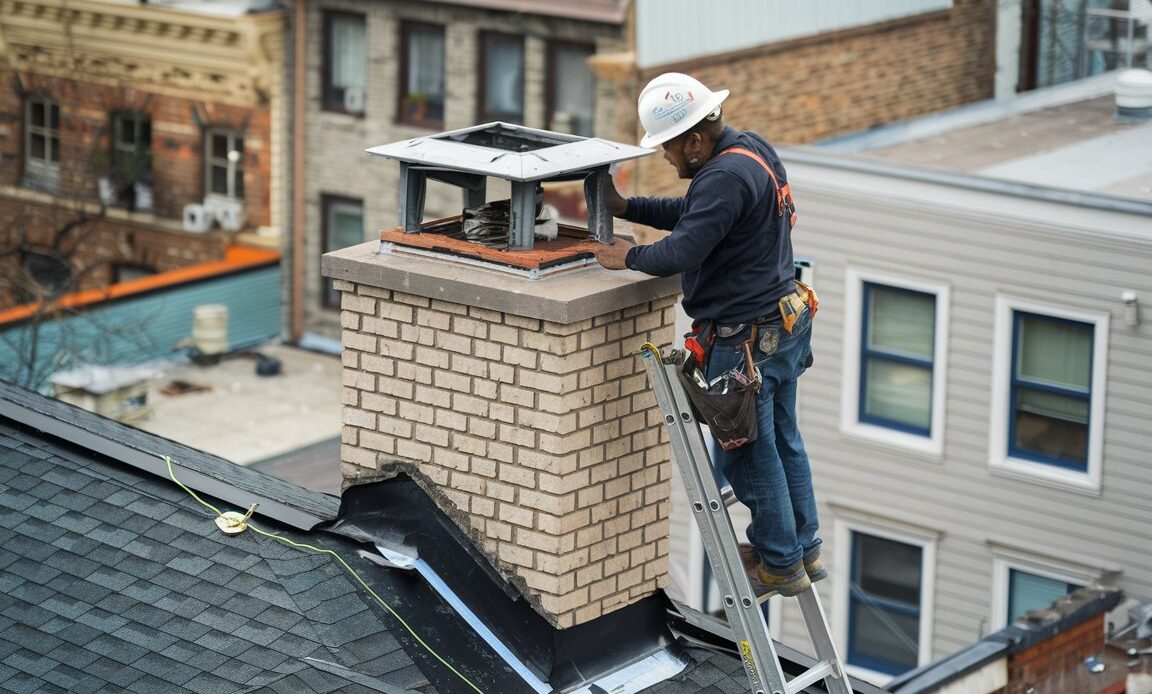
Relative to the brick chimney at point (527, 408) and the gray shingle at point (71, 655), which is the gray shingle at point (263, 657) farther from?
the brick chimney at point (527, 408)

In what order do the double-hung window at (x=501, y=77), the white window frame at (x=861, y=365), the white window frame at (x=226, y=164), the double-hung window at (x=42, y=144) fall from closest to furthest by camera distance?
the white window frame at (x=861, y=365) < the double-hung window at (x=501, y=77) < the white window frame at (x=226, y=164) < the double-hung window at (x=42, y=144)

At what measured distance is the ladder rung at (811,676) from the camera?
7.87m

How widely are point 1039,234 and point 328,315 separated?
16328mm

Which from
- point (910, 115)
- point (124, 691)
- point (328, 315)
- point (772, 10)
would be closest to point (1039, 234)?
point (772, 10)

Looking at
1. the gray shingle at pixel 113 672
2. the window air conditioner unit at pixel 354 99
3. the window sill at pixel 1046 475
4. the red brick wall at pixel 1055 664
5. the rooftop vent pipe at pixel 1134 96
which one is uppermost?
the rooftop vent pipe at pixel 1134 96

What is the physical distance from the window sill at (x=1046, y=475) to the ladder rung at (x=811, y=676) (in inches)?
489

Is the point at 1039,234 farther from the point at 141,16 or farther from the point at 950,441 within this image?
the point at 141,16

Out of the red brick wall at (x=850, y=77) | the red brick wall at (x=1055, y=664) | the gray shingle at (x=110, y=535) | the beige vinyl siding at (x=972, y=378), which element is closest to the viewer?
the gray shingle at (x=110, y=535)

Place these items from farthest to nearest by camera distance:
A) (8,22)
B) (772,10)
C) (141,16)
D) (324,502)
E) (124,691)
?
(8,22), (141,16), (772,10), (324,502), (124,691)

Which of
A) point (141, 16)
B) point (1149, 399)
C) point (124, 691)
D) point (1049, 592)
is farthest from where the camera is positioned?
point (141, 16)

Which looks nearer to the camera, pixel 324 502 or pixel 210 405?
pixel 324 502

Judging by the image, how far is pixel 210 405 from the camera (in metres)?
29.3

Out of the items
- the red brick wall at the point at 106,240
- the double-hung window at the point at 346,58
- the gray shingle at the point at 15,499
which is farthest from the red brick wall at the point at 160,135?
the gray shingle at the point at 15,499

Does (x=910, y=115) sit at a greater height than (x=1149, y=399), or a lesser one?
greater
